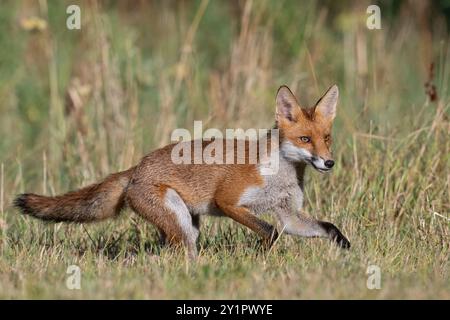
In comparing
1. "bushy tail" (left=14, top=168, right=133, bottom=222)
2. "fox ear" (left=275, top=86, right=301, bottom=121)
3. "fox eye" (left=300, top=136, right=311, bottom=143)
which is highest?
"fox ear" (left=275, top=86, right=301, bottom=121)

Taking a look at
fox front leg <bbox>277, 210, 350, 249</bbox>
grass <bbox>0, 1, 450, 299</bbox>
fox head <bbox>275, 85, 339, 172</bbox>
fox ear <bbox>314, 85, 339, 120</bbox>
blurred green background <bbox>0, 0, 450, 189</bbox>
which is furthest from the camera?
blurred green background <bbox>0, 0, 450, 189</bbox>

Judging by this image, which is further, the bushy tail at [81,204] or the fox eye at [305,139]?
the bushy tail at [81,204]

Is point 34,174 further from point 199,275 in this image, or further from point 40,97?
point 199,275

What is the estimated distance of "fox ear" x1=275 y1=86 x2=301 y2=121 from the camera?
7207 mm

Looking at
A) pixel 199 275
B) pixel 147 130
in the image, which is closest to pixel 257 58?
pixel 147 130

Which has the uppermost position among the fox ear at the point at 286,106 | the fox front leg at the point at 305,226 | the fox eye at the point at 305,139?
the fox ear at the point at 286,106

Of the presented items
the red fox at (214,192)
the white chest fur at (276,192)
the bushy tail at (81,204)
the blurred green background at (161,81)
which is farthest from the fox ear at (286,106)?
the blurred green background at (161,81)

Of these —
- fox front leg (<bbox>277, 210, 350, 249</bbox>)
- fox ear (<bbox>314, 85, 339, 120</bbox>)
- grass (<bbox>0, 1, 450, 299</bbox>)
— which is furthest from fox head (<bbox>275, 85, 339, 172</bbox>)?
grass (<bbox>0, 1, 450, 299</bbox>)

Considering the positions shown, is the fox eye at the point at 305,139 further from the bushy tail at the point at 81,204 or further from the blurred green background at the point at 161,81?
the blurred green background at the point at 161,81

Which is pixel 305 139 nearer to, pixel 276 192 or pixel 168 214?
pixel 276 192

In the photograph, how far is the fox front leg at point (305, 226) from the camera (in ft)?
23.4

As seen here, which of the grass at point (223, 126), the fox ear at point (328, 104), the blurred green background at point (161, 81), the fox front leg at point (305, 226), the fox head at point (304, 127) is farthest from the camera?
the blurred green background at point (161, 81)

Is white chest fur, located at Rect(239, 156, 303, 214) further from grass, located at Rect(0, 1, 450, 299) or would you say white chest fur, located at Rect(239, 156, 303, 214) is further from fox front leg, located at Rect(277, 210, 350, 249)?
grass, located at Rect(0, 1, 450, 299)
